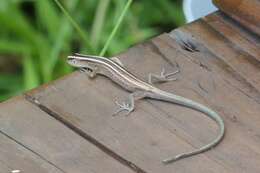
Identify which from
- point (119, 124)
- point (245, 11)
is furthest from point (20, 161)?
point (245, 11)

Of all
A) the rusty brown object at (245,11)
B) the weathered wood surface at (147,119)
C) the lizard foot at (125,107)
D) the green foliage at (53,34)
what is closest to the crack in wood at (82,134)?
the weathered wood surface at (147,119)

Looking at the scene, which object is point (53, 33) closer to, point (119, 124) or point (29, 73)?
point (29, 73)

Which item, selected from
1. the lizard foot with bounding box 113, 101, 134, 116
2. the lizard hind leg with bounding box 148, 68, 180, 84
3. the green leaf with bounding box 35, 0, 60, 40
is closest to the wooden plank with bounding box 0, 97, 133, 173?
the lizard foot with bounding box 113, 101, 134, 116

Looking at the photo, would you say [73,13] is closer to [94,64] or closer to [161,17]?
[161,17]

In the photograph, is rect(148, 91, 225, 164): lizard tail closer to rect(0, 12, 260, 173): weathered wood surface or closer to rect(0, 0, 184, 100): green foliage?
rect(0, 12, 260, 173): weathered wood surface

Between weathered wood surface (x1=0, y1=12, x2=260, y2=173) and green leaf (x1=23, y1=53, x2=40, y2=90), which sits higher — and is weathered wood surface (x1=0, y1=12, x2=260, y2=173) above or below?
above
